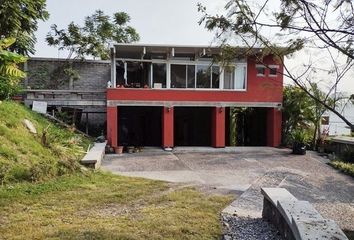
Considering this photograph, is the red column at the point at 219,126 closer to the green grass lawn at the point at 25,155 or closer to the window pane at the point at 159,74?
the window pane at the point at 159,74

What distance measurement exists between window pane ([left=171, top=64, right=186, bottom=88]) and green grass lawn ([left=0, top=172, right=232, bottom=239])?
11234 mm

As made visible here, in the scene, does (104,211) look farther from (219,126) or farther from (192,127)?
(192,127)

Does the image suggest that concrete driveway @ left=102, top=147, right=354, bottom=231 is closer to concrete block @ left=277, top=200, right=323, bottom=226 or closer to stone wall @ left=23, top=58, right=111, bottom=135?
concrete block @ left=277, top=200, right=323, bottom=226

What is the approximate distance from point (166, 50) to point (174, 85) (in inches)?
70.4

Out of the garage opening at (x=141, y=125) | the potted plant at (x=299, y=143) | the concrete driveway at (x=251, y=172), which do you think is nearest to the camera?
the concrete driveway at (x=251, y=172)

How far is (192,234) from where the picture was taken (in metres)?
5.75

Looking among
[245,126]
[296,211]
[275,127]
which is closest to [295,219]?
[296,211]

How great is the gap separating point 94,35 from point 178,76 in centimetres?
1086

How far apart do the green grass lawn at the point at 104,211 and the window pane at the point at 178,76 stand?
442 inches

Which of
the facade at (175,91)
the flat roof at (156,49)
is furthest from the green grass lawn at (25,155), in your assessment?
the flat roof at (156,49)

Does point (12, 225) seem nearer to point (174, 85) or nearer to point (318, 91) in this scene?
point (318, 91)

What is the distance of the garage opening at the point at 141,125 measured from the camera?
74.3 ft

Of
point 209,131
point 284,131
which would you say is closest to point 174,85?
point 209,131

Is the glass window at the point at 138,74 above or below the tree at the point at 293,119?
above
